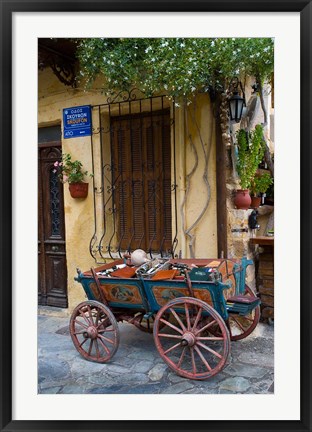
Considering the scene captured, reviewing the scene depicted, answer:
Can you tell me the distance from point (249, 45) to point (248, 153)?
4.24 ft

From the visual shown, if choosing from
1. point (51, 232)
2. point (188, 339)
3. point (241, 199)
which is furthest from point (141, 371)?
point (51, 232)

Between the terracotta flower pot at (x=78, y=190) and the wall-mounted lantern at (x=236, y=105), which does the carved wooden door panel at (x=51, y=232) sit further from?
the wall-mounted lantern at (x=236, y=105)

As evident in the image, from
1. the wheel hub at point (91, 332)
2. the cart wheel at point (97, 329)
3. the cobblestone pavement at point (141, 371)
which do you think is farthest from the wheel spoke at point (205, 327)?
the wheel hub at point (91, 332)

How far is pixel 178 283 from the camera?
2895 millimetres

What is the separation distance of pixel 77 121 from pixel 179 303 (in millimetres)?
2843

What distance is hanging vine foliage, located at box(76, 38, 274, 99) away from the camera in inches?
118

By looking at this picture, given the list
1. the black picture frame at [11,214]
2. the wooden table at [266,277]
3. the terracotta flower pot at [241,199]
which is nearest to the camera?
the black picture frame at [11,214]

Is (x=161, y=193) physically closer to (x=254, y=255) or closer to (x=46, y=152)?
(x=254, y=255)

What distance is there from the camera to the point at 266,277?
4.18m

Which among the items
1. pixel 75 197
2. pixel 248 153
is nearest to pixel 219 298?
pixel 248 153

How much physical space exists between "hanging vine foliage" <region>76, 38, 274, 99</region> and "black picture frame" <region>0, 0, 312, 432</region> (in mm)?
1215

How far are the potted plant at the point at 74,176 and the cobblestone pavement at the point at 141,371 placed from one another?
1.78 metres

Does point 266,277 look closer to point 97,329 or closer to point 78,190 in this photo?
point 97,329

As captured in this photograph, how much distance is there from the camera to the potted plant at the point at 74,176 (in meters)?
4.49
